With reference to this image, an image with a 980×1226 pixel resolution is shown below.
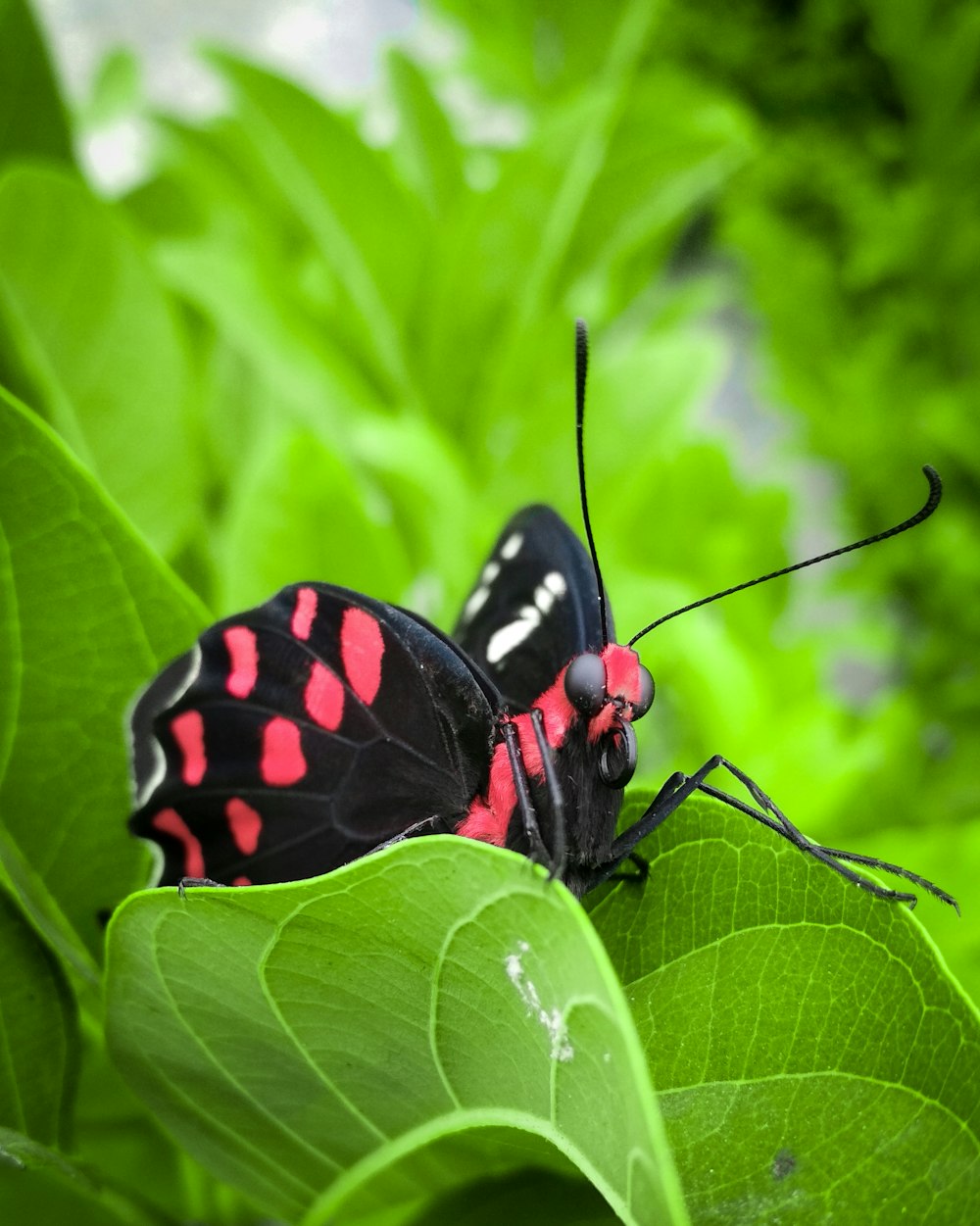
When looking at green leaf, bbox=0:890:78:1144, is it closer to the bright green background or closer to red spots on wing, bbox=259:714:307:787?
the bright green background

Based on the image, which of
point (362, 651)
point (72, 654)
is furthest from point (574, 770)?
point (72, 654)

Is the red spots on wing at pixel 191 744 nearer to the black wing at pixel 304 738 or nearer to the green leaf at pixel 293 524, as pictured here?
the black wing at pixel 304 738

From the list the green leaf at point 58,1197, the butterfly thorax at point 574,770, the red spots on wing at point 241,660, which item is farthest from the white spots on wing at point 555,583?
the green leaf at point 58,1197

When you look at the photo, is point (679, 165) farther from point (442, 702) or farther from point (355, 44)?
point (355, 44)

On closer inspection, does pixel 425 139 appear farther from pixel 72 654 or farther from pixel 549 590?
pixel 72 654

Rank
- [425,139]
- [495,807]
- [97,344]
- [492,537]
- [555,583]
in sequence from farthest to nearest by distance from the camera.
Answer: [425,139] < [492,537] < [97,344] < [555,583] < [495,807]

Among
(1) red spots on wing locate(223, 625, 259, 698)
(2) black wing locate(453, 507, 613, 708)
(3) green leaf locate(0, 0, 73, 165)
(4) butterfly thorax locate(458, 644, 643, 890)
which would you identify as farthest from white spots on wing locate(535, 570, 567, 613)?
(3) green leaf locate(0, 0, 73, 165)
